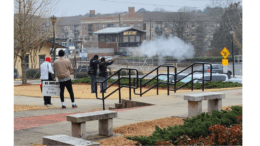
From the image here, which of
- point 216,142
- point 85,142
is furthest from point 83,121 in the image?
point 216,142

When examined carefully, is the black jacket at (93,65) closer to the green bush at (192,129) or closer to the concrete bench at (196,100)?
the concrete bench at (196,100)

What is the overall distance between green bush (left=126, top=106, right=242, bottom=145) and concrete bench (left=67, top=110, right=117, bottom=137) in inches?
38.9

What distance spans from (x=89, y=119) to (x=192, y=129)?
168 centimetres

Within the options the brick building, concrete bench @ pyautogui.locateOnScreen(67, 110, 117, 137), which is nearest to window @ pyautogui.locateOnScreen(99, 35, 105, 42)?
the brick building

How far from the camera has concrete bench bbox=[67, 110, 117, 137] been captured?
6.59m

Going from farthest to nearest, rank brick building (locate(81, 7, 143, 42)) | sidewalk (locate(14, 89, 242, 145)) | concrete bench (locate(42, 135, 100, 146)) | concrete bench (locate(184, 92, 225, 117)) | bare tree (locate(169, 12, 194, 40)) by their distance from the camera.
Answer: brick building (locate(81, 7, 143, 42)) < bare tree (locate(169, 12, 194, 40)) < concrete bench (locate(184, 92, 225, 117)) < sidewalk (locate(14, 89, 242, 145)) < concrete bench (locate(42, 135, 100, 146))

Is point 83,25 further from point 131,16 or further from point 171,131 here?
point 171,131

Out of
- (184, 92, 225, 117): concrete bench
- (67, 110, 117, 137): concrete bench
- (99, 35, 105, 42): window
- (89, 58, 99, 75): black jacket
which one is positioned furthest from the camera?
(99, 35, 105, 42): window

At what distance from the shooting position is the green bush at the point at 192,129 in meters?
5.87

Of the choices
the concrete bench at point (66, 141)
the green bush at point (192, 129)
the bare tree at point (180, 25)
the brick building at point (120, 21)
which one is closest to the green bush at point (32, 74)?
the green bush at point (192, 129)

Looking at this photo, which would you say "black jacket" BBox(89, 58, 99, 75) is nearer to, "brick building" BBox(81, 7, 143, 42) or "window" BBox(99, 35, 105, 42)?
"window" BBox(99, 35, 105, 42)

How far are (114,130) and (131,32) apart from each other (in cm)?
7730

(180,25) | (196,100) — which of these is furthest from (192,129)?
Result: (180,25)

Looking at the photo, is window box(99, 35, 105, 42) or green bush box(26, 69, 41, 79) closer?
green bush box(26, 69, 41, 79)
